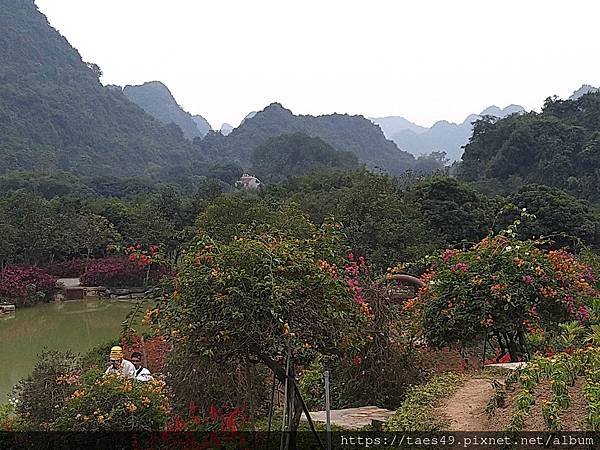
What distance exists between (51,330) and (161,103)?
95.5 metres

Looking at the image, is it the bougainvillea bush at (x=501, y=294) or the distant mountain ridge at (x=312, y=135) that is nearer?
the bougainvillea bush at (x=501, y=294)

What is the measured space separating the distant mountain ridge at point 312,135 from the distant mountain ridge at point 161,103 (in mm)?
31008

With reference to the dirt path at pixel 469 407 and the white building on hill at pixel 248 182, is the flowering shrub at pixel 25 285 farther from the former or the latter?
the white building on hill at pixel 248 182

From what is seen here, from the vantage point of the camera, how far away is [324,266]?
13.3 ft

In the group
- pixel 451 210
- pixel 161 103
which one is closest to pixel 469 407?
pixel 451 210

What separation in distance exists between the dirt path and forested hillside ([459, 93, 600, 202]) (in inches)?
943

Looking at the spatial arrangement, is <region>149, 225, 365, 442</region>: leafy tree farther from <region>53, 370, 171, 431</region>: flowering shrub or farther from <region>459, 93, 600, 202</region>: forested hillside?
<region>459, 93, 600, 202</region>: forested hillside

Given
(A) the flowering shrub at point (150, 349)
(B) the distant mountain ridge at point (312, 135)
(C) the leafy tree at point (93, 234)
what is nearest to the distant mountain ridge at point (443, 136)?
(B) the distant mountain ridge at point (312, 135)

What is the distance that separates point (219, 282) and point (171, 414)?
5.31ft

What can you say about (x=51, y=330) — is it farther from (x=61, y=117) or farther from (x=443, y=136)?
(x=443, y=136)

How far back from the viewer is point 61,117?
179 ft

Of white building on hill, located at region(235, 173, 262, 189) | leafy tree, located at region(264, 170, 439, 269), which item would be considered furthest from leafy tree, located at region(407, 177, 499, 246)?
white building on hill, located at region(235, 173, 262, 189)

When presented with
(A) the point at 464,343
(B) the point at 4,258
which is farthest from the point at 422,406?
(B) the point at 4,258

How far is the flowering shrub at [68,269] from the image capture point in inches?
846
